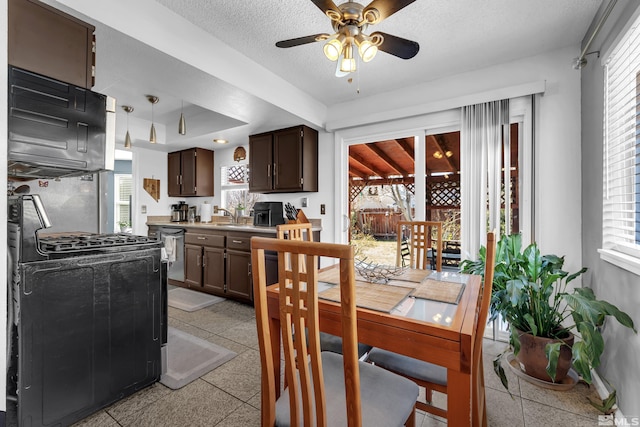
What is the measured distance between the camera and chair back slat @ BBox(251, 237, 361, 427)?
803 millimetres

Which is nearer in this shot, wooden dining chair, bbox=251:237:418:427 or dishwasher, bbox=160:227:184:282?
wooden dining chair, bbox=251:237:418:427

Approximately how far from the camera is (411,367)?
51.8 inches

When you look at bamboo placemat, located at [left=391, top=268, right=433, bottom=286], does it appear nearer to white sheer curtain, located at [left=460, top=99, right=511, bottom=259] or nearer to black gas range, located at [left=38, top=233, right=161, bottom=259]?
white sheer curtain, located at [left=460, top=99, right=511, bottom=259]

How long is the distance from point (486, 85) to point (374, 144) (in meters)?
1.21

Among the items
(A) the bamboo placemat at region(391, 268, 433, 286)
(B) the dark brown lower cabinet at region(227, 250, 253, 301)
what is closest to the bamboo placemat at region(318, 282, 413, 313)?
(A) the bamboo placemat at region(391, 268, 433, 286)

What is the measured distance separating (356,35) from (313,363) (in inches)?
59.2

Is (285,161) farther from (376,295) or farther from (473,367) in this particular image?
(473,367)

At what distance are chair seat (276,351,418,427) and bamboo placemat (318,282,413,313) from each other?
253 millimetres

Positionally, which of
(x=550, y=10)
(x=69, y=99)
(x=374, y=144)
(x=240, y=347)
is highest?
(x=550, y=10)

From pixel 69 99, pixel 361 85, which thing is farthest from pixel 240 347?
pixel 361 85

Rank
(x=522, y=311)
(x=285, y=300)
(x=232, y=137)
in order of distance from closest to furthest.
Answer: (x=285, y=300) → (x=522, y=311) → (x=232, y=137)

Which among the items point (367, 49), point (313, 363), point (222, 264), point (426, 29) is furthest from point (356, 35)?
point (222, 264)

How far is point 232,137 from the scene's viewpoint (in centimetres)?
400

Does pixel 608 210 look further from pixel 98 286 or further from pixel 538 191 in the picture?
pixel 98 286
